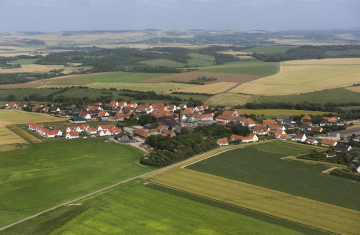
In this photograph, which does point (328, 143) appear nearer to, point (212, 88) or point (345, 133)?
point (345, 133)

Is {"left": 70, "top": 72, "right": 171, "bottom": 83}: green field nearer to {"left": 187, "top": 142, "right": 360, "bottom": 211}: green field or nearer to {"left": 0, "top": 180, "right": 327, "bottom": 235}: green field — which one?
{"left": 187, "top": 142, "right": 360, "bottom": 211}: green field

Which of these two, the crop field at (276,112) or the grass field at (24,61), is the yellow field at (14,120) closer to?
the crop field at (276,112)

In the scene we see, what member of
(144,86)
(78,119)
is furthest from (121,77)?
(78,119)

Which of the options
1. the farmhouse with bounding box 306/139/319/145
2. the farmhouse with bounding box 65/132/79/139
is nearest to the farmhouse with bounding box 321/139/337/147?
the farmhouse with bounding box 306/139/319/145

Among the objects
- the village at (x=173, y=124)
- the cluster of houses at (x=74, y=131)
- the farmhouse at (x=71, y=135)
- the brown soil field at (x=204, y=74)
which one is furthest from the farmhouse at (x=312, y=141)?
the brown soil field at (x=204, y=74)

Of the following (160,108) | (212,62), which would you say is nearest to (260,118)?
(160,108)

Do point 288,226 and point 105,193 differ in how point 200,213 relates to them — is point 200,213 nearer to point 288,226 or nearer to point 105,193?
point 288,226
